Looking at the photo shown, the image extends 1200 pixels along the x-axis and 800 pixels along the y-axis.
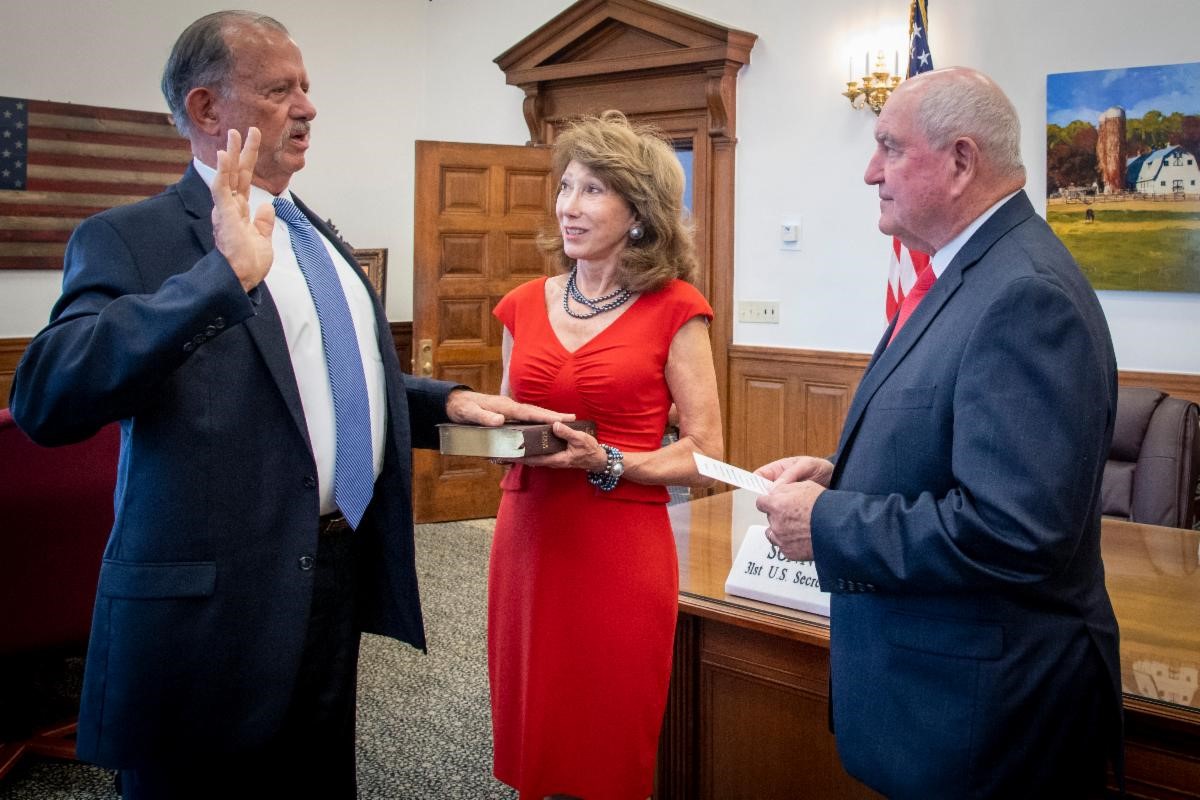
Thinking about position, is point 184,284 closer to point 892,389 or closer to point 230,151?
point 230,151

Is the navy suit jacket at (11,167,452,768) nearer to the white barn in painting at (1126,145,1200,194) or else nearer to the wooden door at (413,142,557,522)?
the white barn in painting at (1126,145,1200,194)

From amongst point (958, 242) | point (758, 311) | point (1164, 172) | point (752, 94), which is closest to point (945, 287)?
point (958, 242)

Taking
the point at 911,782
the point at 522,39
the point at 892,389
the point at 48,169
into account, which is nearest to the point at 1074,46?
the point at 522,39

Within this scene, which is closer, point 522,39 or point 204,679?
point 204,679

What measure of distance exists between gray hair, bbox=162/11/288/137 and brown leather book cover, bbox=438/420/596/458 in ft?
2.18

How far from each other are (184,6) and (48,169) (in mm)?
1223

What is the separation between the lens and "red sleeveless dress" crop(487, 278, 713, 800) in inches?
85.4

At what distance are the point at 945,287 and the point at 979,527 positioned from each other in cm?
36

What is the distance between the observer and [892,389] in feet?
4.86

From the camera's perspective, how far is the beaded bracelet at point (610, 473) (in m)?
2.13

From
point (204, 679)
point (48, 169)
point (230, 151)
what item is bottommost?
point (204, 679)

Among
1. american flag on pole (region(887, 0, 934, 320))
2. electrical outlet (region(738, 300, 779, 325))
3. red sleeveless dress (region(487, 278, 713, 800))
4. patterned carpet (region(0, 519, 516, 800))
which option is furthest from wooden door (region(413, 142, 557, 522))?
red sleeveless dress (region(487, 278, 713, 800))

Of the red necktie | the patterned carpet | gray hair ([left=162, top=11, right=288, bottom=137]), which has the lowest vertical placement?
the patterned carpet

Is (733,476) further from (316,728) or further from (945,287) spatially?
(316,728)
